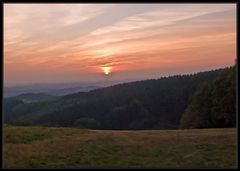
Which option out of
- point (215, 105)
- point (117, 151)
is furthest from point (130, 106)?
point (117, 151)

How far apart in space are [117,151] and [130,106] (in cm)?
5566

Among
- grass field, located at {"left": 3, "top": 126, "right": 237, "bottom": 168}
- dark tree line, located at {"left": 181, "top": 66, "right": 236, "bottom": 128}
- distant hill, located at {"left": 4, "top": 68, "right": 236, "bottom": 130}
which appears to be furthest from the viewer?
distant hill, located at {"left": 4, "top": 68, "right": 236, "bottom": 130}

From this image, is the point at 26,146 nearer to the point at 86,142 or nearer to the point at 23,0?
Result: the point at 86,142

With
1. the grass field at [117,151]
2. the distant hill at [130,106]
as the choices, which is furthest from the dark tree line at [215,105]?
the grass field at [117,151]

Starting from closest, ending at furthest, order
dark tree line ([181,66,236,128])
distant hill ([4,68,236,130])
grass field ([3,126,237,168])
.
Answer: grass field ([3,126,237,168]) → dark tree line ([181,66,236,128]) → distant hill ([4,68,236,130])

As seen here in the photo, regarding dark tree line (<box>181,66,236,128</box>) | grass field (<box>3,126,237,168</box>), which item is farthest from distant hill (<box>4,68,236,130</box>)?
grass field (<box>3,126,237,168</box>)

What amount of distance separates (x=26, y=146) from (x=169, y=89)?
61410 mm

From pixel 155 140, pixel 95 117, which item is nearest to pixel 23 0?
pixel 155 140

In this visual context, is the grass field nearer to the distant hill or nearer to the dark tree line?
the dark tree line

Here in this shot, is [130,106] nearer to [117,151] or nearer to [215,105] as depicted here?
[215,105]

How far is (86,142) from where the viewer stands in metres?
18.2

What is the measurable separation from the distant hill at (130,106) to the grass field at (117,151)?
41.6m

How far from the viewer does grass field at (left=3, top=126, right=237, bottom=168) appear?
1440 cm

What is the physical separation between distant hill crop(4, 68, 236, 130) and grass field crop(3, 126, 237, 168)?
4158 centimetres
